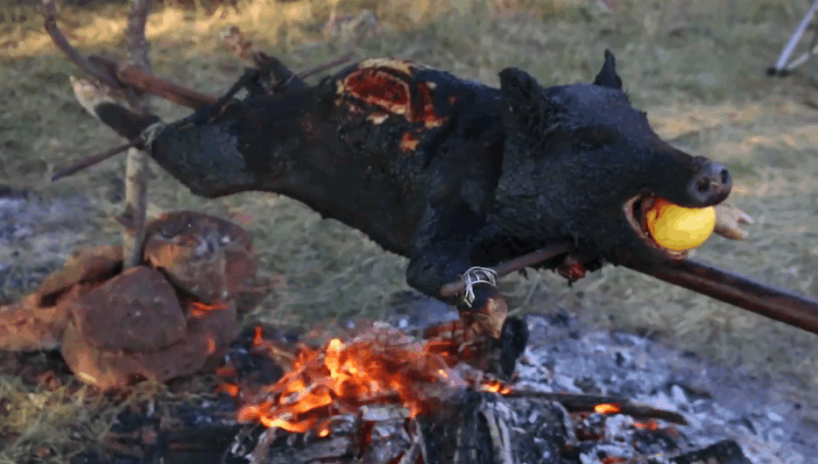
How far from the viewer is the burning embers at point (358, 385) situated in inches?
75.3

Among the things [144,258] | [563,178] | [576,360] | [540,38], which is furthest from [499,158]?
[540,38]

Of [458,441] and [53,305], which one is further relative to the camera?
[53,305]

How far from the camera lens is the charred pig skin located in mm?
1359

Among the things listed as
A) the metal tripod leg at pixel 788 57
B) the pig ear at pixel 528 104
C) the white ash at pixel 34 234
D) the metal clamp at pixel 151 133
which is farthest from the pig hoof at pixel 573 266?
the metal tripod leg at pixel 788 57

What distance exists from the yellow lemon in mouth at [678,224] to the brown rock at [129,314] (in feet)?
4.74

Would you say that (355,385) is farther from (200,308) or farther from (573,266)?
(573,266)

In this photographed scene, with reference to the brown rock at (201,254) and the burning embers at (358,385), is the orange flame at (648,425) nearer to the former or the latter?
the burning embers at (358,385)

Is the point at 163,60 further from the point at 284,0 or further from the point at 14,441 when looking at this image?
the point at 14,441

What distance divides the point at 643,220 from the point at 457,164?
0.41m

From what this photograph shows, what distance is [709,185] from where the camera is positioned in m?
1.20

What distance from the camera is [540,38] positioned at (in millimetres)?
5188

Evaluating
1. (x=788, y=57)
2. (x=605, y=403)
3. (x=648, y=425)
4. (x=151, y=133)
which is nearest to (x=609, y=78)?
(x=605, y=403)

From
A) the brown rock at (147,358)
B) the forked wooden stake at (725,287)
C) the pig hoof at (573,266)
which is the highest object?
the forked wooden stake at (725,287)

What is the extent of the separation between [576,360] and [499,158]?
3.83 feet
